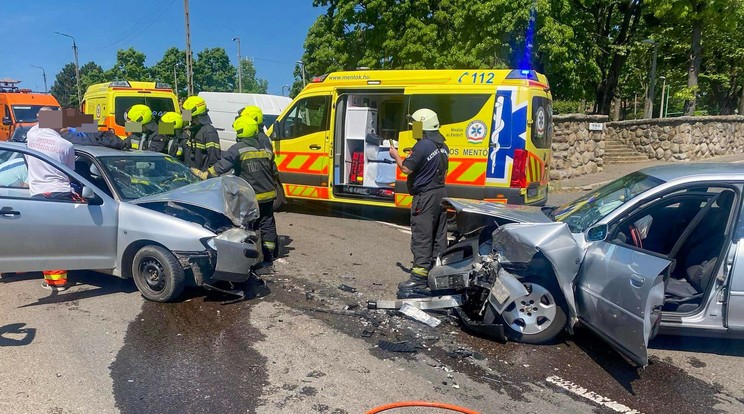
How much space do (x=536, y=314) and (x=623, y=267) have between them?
90 cm

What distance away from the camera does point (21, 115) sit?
19.2 metres

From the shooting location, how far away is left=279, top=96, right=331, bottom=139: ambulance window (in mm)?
9609

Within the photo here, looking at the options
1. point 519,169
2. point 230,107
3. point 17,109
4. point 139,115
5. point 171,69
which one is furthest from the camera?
point 171,69

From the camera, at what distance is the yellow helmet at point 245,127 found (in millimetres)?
6371

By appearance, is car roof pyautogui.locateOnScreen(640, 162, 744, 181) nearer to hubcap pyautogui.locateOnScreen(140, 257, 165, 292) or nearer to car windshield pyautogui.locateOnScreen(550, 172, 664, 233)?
car windshield pyautogui.locateOnScreen(550, 172, 664, 233)

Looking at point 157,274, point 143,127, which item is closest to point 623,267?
point 157,274

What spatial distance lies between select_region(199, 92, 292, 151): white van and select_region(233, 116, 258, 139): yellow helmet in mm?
10494

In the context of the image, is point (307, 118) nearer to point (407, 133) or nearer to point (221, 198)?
point (407, 133)

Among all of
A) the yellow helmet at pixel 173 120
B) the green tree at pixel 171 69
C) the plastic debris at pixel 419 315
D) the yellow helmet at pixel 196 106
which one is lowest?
the plastic debris at pixel 419 315

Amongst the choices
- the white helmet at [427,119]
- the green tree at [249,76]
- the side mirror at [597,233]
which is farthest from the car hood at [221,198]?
the green tree at [249,76]

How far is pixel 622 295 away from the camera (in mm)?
3699

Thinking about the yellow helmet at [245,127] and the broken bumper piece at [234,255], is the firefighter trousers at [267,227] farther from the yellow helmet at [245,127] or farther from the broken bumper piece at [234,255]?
the broken bumper piece at [234,255]

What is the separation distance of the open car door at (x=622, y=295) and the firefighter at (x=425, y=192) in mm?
1885

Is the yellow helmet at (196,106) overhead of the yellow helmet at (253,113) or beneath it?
overhead
